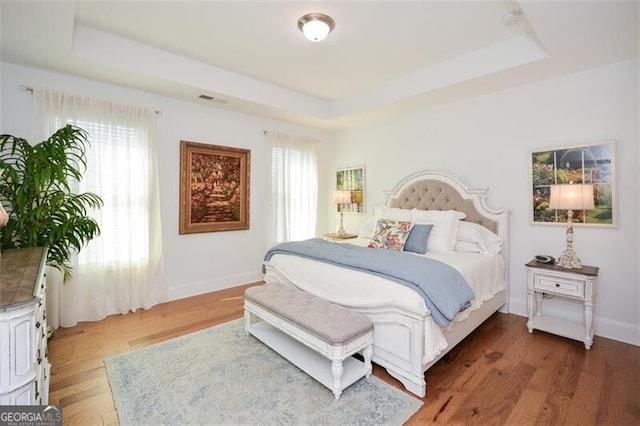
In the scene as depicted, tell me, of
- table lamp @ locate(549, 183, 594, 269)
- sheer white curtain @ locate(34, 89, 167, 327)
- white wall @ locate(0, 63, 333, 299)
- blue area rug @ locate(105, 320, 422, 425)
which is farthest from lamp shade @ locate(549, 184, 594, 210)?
sheer white curtain @ locate(34, 89, 167, 327)

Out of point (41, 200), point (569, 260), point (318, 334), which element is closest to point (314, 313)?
point (318, 334)

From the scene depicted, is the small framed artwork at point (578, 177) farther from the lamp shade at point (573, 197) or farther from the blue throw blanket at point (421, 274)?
the blue throw blanket at point (421, 274)

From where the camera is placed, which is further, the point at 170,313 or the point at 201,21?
the point at 170,313

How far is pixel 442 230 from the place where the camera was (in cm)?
330

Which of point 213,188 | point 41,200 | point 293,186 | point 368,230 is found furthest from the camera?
point 293,186

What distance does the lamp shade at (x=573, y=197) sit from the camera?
260 cm

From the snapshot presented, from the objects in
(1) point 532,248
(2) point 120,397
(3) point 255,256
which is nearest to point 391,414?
(2) point 120,397

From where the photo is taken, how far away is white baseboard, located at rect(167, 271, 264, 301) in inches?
151

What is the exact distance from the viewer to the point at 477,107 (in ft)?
12.0

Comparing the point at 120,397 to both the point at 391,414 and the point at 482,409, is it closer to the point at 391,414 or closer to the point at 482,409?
the point at 391,414

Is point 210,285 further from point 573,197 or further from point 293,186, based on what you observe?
point 573,197

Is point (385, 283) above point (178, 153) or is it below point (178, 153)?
below

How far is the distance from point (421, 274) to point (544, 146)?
2.22 metres

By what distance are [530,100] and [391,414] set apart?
11.0ft
